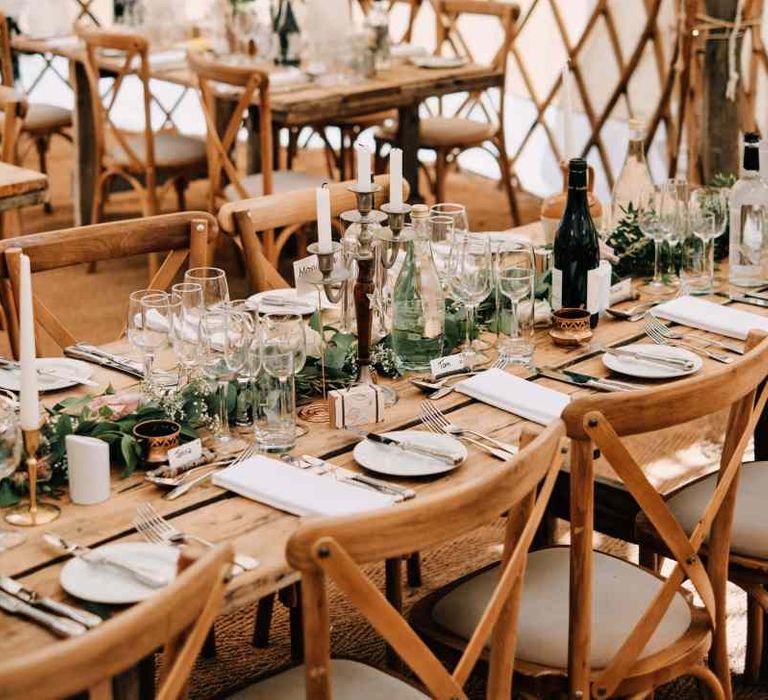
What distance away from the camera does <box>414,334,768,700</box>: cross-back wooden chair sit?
69.3 inches

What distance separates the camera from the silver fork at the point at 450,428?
196 cm

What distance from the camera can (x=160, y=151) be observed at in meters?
5.16

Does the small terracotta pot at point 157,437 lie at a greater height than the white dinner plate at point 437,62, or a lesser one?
lesser

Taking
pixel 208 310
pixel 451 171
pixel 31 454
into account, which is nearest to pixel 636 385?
pixel 208 310

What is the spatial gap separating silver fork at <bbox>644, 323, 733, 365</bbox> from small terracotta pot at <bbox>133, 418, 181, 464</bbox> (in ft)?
3.10

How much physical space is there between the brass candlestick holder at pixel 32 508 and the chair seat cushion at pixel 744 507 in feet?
3.60

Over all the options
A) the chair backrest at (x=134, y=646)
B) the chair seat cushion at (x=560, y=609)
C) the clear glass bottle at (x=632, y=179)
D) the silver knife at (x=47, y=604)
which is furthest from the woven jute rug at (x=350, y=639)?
the chair backrest at (x=134, y=646)

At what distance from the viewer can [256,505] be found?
179 cm

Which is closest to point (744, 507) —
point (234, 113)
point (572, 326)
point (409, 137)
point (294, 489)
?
point (572, 326)

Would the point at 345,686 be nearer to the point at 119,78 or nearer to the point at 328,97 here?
the point at 328,97

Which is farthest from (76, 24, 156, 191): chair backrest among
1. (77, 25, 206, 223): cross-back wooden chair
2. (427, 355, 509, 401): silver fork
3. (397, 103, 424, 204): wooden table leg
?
(427, 355, 509, 401): silver fork

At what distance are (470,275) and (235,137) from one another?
262 cm

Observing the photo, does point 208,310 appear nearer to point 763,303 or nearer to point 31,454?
point 31,454

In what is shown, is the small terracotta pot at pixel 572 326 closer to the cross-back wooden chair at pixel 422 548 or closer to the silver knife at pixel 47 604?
the cross-back wooden chair at pixel 422 548
